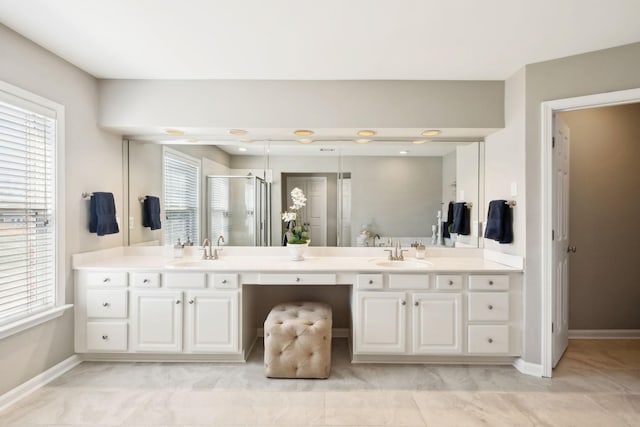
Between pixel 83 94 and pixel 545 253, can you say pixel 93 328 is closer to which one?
pixel 83 94

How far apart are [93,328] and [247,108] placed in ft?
7.36

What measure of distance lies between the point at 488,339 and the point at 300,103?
2.53m

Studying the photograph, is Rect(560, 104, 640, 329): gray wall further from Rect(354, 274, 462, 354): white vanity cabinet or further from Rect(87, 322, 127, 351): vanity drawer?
Rect(87, 322, 127, 351): vanity drawer

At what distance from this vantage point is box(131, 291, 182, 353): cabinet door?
270cm

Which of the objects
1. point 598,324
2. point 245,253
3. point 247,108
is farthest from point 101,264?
point 598,324

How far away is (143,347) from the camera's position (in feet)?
8.89

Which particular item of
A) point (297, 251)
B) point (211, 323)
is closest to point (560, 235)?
point (297, 251)

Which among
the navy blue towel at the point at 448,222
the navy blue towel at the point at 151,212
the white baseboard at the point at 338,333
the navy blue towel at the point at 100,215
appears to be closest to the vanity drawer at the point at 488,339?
the navy blue towel at the point at 448,222

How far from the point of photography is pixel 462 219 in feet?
10.7

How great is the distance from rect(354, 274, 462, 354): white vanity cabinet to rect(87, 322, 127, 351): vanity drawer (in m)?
1.96

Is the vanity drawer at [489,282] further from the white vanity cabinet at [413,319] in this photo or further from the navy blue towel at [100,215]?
the navy blue towel at [100,215]

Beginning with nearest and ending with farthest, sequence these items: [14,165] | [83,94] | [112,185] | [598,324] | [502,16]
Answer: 1. [502,16]
2. [14,165]
3. [83,94]
4. [112,185]
5. [598,324]

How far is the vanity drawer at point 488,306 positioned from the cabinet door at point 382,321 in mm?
548

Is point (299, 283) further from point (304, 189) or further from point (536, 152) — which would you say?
point (536, 152)
